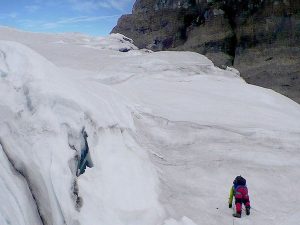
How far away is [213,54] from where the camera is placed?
106 feet

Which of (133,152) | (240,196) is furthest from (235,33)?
(240,196)

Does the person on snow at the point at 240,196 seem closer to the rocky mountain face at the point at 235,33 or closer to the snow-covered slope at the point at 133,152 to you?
the snow-covered slope at the point at 133,152

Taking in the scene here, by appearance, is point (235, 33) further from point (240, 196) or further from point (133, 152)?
point (240, 196)

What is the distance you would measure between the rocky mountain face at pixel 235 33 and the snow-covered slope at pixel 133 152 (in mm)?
12605

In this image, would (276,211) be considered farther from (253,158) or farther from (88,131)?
(88,131)

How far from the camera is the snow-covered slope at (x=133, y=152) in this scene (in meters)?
7.03

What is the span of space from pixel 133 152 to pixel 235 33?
25.0 m

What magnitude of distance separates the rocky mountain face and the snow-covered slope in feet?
41.4

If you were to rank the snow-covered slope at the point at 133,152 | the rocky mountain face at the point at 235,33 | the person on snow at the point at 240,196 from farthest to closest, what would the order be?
the rocky mountain face at the point at 235,33 < the person on snow at the point at 240,196 < the snow-covered slope at the point at 133,152

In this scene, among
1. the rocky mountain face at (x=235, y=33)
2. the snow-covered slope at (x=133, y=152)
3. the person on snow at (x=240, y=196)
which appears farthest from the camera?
the rocky mountain face at (x=235, y=33)

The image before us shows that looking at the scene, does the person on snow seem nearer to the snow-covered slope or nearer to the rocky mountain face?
the snow-covered slope

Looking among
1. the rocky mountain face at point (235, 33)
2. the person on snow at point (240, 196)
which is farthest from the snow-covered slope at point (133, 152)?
the rocky mountain face at point (235, 33)

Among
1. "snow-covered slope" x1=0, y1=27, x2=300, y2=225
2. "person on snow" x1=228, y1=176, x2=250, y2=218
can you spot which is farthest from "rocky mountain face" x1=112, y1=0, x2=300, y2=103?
"person on snow" x1=228, y1=176, x2=250, y2=218

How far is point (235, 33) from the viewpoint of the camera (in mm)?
32594
